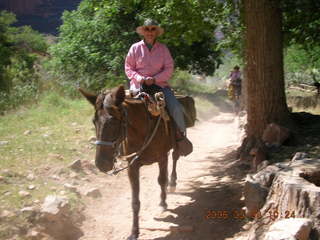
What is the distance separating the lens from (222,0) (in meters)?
9.55

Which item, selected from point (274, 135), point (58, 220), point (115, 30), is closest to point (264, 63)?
point (274, 135)

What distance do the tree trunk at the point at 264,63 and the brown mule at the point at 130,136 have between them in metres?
2.14

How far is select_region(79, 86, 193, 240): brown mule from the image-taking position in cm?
419

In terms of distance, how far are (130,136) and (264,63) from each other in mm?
3234

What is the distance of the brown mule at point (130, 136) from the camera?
4.19 meters

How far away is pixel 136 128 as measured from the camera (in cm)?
480

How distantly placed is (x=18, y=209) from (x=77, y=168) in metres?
2.05

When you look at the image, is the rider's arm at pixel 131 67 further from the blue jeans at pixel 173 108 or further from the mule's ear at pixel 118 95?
the mule's ear at pixel 118 95

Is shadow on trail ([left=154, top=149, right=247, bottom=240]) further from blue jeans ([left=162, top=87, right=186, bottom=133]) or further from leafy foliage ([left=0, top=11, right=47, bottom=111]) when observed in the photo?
leafy foliage ([left=0, top=11, right=47, bottom=111])

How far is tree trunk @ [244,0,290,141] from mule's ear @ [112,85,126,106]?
11.1 feet

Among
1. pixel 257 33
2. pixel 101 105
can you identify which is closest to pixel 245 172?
pixel 257 33

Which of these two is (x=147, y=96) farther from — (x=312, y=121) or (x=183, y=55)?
(x=183, y=55)

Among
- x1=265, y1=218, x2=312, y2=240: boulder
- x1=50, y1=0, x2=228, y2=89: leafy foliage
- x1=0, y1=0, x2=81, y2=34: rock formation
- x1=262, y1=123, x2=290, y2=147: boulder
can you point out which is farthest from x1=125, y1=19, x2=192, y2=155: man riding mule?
x1=0, y1=0, x2=81, y2=34: rock formation

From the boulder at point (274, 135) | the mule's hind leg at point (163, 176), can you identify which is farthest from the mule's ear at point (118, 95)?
the boulder at point (274, 135)
